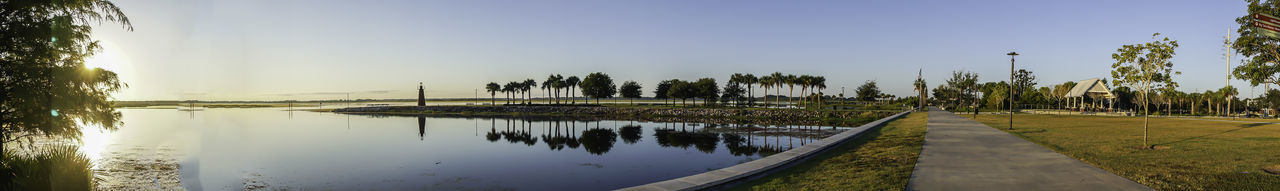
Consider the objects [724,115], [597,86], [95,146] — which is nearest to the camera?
[95,146]

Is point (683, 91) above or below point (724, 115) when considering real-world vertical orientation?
above

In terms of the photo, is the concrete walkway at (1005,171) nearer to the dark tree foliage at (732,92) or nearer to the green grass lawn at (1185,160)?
the green grass lawn at (1185,160)

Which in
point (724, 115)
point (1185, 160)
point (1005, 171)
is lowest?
point (724, 115)

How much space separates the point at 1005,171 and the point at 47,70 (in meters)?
19.6

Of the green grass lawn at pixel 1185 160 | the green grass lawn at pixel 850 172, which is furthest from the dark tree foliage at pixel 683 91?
the green grass lawn at pixel 850 172

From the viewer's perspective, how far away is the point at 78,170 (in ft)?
32.0

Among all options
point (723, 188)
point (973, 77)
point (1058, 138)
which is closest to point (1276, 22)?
point (1058, 138)

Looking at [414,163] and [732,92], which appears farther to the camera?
[732,92]

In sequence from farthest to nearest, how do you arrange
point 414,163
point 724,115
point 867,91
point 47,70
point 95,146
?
point 867,91
point 724,115
point 95,146
point 414,163
point 47,70

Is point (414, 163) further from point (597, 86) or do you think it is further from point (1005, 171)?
point (597, 86)

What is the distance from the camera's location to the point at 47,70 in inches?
394

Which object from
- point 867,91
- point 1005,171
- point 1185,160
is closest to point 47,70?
point 1005,171

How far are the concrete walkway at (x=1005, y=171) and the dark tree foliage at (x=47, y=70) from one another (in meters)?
16.8

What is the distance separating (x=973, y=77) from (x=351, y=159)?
241 feet
